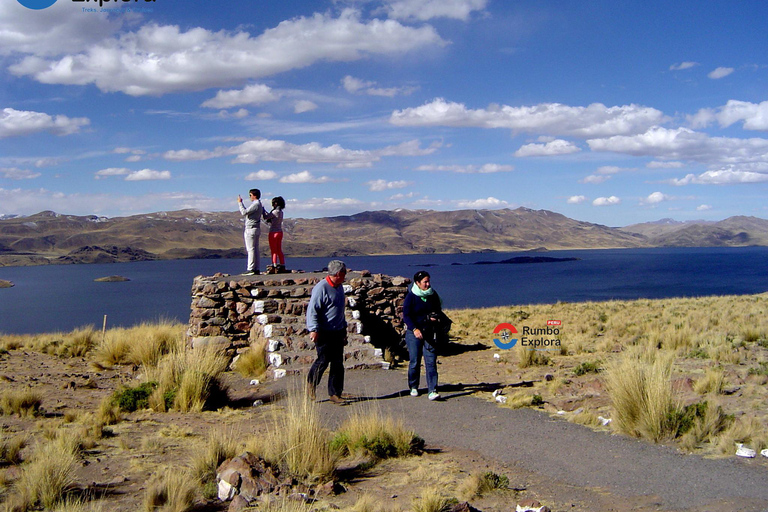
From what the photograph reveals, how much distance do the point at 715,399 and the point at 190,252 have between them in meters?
195

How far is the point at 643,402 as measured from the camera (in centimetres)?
705

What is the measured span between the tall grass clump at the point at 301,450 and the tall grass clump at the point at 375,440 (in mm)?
494

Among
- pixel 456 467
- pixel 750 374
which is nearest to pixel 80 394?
pixel 456 467

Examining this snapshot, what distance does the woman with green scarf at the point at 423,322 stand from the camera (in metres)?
8.70

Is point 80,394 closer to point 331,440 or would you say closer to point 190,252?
point 331,440

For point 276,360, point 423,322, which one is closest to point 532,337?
point 276,360

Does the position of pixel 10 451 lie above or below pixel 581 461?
above

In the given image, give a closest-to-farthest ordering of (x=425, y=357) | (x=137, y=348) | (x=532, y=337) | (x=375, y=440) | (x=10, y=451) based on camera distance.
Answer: (x=10, y=451) < (x=375, y=440) < (x=425, y=357) < (x=137, y=348) < (x=532, y=337)

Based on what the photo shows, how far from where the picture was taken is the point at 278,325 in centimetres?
1259

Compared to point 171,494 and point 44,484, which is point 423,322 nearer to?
point 171,494

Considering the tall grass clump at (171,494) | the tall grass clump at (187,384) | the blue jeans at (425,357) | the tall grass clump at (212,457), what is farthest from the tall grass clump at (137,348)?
the tall grass clump at (171,494)

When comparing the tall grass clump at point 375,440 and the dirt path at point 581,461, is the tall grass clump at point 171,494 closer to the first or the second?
the tall grass clump at point 375,440

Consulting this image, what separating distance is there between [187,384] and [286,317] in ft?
14.4

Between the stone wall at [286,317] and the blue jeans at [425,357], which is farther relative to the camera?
the stone wall at [286,317]
